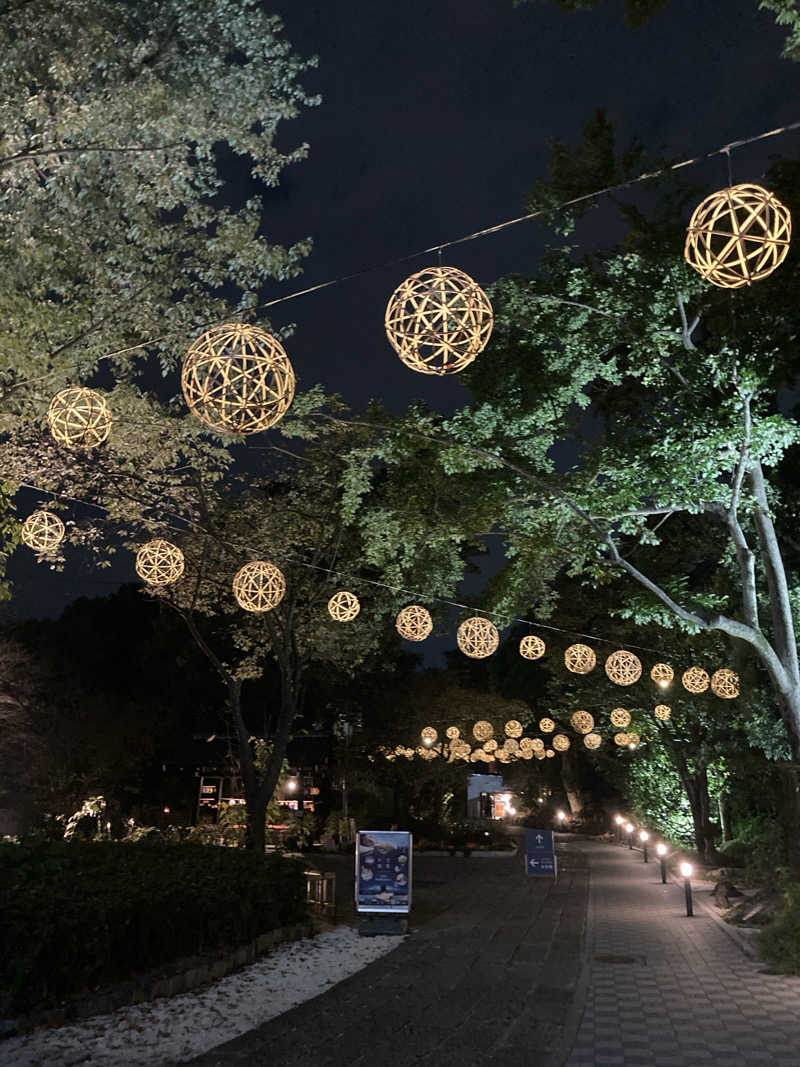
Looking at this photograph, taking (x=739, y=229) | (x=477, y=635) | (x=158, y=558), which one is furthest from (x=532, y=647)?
(x=739, y=229)

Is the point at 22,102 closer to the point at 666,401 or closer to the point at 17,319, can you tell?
the point at 17,319

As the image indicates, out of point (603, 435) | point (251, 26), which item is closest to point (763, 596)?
point (603, 435)

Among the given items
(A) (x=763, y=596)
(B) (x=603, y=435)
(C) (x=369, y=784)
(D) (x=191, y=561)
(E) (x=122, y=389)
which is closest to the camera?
(E) (x=122, y=389)

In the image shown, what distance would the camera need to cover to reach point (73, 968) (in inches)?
304

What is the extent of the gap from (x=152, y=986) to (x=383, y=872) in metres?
5.81

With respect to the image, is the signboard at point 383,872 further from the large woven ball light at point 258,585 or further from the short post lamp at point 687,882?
the short post lamp at point 687,882

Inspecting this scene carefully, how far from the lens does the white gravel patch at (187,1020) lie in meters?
6.74

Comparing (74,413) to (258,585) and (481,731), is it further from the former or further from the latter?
(481,731)

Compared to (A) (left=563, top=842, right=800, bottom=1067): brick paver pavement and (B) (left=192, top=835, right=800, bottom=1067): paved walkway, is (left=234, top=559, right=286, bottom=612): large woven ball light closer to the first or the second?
(B) (left=192, top=835, right=800, bottom=1067): paved walkway

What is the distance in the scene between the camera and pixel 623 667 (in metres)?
18.4

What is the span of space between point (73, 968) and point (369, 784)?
27.3 metres

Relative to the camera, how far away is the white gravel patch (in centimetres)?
674

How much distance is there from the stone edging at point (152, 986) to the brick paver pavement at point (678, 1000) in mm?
3918

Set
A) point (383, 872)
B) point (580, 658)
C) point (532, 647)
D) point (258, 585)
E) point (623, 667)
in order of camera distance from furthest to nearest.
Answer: point (532, 647) < point (623, 667) < point (580, 658) < point (383, 872) < point (258, 585)
